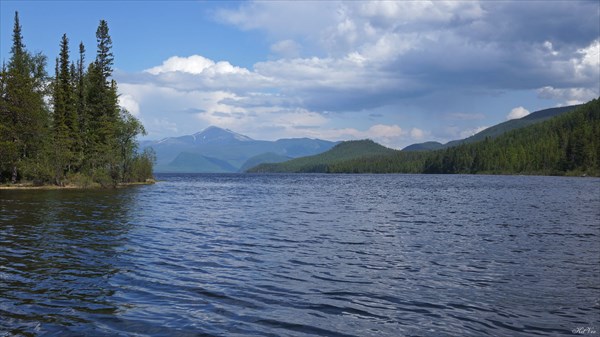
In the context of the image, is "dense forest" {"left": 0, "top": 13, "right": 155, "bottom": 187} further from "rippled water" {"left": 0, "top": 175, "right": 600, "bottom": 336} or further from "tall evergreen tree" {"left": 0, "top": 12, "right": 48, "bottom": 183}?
"rippled water" {"left": 0, "top": 175, "right": 600, "bottom": 336}

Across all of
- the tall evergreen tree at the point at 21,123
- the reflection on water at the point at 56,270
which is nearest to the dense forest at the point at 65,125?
the tall evergreen tree at the point at 21,123

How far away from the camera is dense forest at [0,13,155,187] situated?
8181 cm

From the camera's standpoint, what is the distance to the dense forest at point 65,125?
81.8m

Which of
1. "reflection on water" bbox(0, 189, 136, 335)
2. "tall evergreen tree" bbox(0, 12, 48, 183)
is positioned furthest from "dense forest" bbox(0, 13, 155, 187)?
"reflection on water" bbox(0, 189, 136, 335)

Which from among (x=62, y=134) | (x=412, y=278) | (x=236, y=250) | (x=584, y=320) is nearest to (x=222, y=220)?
(x=236, y=250)

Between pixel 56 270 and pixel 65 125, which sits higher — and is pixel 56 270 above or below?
below

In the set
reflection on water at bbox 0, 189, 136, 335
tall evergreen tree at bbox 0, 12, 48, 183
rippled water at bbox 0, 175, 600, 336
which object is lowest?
rippled water at bbox 0, 175, 600, 336

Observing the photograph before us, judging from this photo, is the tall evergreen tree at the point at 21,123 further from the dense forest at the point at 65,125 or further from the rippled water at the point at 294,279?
the rippled water at the point at 294,279

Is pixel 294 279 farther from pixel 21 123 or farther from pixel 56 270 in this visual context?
pixel 21 123

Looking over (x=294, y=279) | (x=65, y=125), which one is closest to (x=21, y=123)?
(x=65, y=125)

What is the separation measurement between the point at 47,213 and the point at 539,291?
40.8 metres

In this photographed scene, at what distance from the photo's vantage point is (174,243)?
26.6 meters

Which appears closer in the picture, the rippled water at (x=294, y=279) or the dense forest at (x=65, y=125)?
the rippled water at (x=294, y=279)

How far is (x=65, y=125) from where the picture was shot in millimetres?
88938
